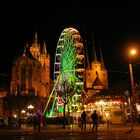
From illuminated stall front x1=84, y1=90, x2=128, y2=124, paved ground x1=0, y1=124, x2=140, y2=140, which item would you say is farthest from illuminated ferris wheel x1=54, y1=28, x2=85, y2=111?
paved ground x1=0, y1=124, x2=140, y2=140

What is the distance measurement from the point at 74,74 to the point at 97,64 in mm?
78727

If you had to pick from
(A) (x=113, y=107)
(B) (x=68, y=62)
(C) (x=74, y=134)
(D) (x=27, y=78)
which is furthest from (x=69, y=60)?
(D) (x=27, y=78)

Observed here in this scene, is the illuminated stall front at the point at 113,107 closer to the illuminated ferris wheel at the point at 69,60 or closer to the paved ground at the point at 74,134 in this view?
the illuminated ferris wheel at the point at 69,60

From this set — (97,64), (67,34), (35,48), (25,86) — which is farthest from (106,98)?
(35,48)

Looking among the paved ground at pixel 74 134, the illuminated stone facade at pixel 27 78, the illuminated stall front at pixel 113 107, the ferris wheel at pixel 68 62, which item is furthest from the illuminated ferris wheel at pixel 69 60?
the illuminated stone facade at pixel 27 78

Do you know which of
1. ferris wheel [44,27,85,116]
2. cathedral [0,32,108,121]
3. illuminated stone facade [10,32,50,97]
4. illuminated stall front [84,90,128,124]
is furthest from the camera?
illuminated stone facade [10,32,50,97]

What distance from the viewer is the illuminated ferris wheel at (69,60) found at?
50.9 meters

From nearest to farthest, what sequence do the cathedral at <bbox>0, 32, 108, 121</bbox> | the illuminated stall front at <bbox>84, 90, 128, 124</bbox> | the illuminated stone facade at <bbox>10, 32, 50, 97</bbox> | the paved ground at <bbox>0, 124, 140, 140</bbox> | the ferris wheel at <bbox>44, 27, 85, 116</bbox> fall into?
the paved ground at <bbox>0, 124, 140, 140</bbox>, the illuminated stall front at <bbox>84, 90, 128, 124</bbox>, the ferris wheel at <bbox>44, 27, 85, 116</bbox>, the cathedral at <bbox>0, 32, 108, 121</bbox>, the illuminated stone facade at <bbox>10, 32, 50, 97</bbox>

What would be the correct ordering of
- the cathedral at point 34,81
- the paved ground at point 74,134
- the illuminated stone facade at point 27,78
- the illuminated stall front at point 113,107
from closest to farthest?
the paved ground at point 74,134 → the illuminated stall front at point 113,107 → the cathedral at point 34,81 → the illuminated stone facade at point 27,78

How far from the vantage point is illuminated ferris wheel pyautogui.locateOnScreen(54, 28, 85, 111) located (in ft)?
167

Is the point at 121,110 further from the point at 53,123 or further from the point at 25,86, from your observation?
the point at 25,86

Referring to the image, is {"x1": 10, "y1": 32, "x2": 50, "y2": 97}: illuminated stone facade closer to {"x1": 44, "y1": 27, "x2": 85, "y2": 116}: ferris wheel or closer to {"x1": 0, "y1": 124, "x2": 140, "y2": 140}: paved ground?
{"x1": 44, "y1": 27, "x2": 85, "y2": 116}: ferris wheel

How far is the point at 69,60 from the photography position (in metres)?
51.5

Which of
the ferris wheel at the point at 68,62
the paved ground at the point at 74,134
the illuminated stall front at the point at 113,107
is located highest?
the ferris wheel at the point at 68,62
